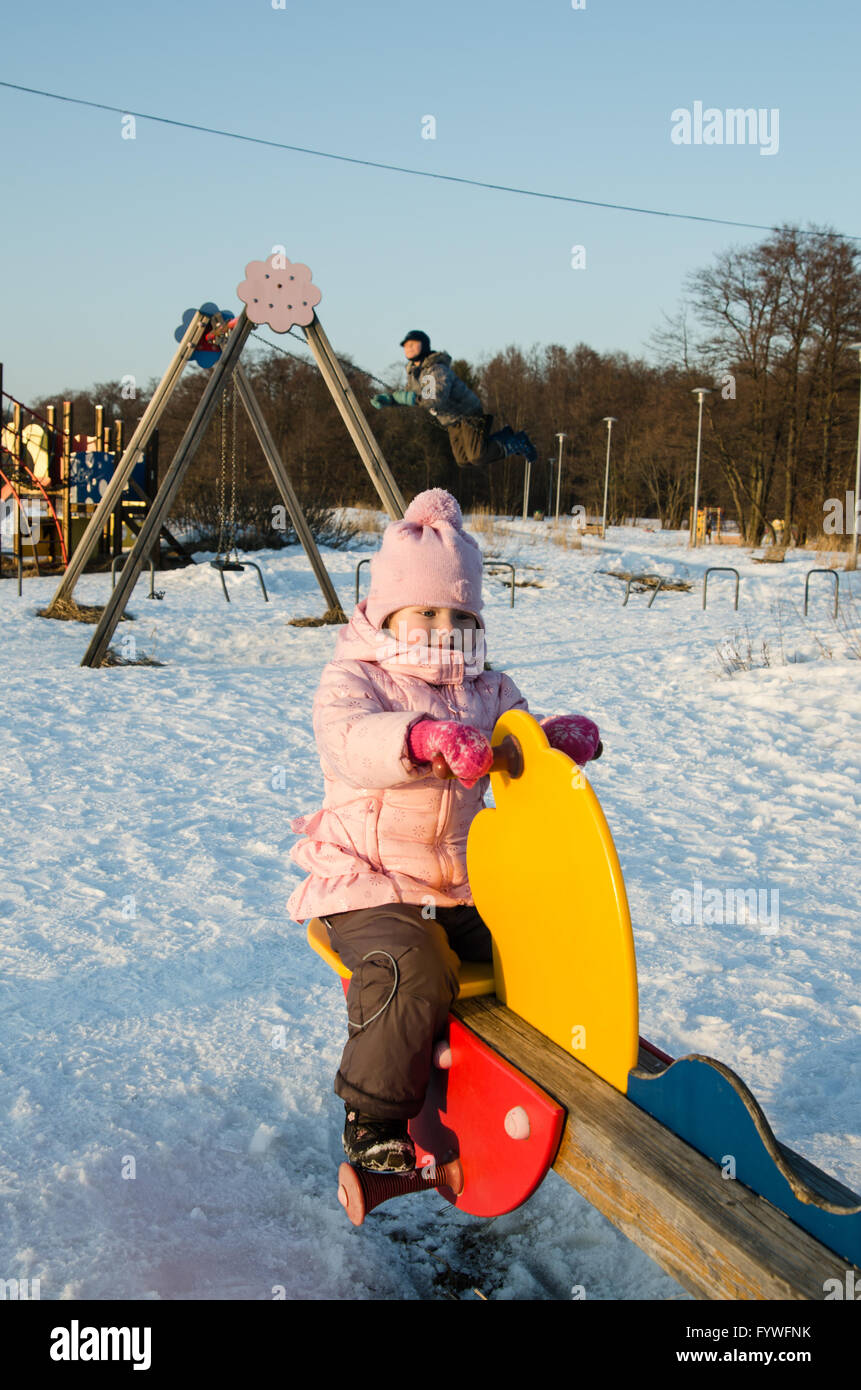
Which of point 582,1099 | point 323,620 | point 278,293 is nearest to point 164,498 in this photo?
point 278,293

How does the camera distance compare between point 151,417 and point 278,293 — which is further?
point 151,417

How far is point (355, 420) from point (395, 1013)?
6.66 m

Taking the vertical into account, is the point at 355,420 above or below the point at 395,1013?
above

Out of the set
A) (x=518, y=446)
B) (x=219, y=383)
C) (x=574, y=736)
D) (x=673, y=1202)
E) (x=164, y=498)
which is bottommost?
(x=673, y=1202)

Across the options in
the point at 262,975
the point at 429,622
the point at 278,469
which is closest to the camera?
the point at 429,622

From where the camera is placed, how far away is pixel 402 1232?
195 centimetres

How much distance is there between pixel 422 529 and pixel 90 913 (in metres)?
1.77

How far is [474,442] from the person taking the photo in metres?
8.42

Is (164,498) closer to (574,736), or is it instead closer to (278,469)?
(278,469)

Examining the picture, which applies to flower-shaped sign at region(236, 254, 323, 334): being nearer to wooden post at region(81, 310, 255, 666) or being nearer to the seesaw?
wooden post at region(81, 310, 255, 666)

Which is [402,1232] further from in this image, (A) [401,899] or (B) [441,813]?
(B) [441,813]

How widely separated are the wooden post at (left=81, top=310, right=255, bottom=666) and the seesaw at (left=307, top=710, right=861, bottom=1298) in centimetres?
576

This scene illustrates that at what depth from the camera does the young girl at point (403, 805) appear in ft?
5.83
